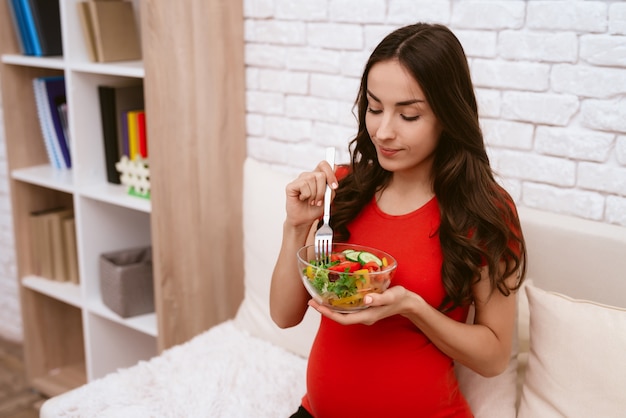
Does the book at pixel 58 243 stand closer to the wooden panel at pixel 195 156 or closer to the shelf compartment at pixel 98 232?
the shelf compartment at pixel 98 232

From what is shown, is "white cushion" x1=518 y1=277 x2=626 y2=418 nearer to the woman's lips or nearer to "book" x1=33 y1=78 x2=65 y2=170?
the woman's lips

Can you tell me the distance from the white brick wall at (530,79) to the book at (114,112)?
64 cm

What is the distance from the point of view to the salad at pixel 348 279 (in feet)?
3.87

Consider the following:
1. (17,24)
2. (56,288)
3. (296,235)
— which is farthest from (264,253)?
(17,24)

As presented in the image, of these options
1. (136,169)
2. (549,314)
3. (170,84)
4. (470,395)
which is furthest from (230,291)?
(549,314)

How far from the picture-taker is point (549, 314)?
1405 millimetres

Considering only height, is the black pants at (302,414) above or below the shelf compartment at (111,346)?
above

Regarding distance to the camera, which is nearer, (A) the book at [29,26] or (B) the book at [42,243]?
(A) the book at [29,26]

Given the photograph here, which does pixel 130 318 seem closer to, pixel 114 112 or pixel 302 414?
pixel 114 112

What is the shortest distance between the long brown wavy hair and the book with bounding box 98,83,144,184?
124cm

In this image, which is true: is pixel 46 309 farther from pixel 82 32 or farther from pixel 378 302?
pixel 378 302

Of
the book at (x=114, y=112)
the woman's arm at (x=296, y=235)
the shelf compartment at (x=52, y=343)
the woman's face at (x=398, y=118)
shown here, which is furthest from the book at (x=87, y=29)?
the woman's face at (x=398, y=118)

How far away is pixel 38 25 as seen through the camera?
2420 millimetres

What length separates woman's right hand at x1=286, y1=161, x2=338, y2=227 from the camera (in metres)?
1.38
